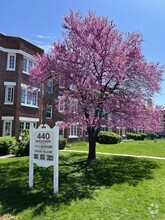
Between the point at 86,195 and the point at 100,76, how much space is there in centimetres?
713

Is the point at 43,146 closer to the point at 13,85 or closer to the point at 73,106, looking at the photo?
the point at 73,106

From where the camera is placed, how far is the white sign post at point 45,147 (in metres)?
7.93

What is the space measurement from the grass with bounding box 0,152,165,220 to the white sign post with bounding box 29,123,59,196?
0.68 metres

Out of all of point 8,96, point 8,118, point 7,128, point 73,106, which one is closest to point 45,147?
point 73,106

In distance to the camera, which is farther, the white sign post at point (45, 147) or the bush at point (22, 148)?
the bush at point (22, 148)

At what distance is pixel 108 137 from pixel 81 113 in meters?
17.5

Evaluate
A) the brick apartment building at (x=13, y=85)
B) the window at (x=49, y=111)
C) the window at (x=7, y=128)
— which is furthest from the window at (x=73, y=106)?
the window at (x=49, y=111)

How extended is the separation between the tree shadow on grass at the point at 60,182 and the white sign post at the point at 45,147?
1.68ft

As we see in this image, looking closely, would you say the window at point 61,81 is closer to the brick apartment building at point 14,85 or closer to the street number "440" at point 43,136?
the street number "440" at point 43,136

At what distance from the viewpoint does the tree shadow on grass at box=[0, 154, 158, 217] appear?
24.4ft

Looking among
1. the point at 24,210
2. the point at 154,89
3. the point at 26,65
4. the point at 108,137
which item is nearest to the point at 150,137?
the point at 108,137

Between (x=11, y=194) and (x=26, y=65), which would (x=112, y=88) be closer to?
(x=11, y=194)

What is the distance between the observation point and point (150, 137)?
54562 mm

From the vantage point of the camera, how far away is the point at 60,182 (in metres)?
9.57
